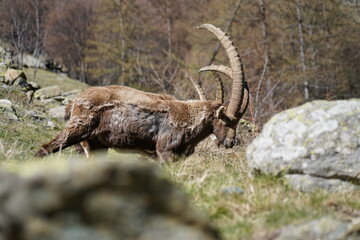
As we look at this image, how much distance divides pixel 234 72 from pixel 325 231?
4562 mm

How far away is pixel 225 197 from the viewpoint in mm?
4746

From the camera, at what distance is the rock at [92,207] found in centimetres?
238

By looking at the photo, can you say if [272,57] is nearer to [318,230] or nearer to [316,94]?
[316,94]

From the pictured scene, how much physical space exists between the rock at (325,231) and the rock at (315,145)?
1.68 meters

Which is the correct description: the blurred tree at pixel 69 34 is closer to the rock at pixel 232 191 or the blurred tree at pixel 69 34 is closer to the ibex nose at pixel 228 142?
the ibex nose at pixel 228 142

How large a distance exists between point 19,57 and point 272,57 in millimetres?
17366

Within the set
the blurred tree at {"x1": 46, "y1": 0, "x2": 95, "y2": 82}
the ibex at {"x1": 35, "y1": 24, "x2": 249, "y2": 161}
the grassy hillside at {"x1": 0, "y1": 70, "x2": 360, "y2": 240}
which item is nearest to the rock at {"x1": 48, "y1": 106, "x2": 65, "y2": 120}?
the ibex at {"x1": 35, "y1": 24, "x2": 249, "y2": 161}

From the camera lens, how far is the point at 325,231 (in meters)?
3.50

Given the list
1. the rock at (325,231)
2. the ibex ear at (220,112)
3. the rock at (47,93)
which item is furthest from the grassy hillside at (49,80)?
the rock at (325,231)

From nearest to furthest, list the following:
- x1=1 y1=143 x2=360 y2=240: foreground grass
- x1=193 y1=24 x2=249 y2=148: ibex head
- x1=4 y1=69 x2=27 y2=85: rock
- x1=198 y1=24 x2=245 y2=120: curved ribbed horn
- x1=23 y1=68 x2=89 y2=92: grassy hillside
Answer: x1=1 y1=143 x2=360 y2=240: foreground grass < x1=198 y1=24 x2=245 y2=120: curved ribbed horn < x1=193 y1=24 x2=249 y2=148: ibex head < x1=4 y1=69 x2=27 y2=85: rock < x1=23 y1=68 x2=89 y2=92: grassy hillside

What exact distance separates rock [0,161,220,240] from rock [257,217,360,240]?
1.11 m

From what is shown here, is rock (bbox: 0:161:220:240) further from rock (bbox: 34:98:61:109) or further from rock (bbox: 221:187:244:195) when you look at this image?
rock (bbox: 34:98:61:109)

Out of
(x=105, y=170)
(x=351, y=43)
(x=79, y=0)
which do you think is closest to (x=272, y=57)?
(x=351, y=43)

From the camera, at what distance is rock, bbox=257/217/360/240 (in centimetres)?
349
